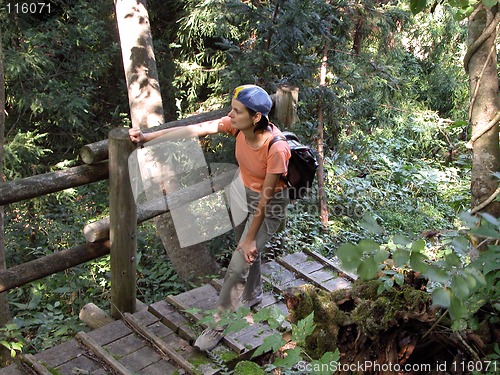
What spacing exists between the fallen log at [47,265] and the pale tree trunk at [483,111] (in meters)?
2.66

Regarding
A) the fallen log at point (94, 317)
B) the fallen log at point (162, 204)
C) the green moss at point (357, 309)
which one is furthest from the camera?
the fallen log at point (94, 317)

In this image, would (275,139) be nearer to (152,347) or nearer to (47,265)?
(152,347)

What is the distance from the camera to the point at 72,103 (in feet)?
27.6

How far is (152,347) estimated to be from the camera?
12.3ft

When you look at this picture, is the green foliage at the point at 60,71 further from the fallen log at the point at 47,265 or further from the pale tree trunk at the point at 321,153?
the fallen log at the point at 47,265

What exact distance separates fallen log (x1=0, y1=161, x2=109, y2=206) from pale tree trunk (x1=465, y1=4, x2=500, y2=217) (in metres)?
2.50

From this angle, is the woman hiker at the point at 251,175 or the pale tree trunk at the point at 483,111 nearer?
the pale tree trunk at the point at 483,111

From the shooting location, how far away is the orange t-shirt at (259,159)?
11.2 ft

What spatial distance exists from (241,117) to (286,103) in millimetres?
1445

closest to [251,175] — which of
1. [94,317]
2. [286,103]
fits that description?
[286,103]

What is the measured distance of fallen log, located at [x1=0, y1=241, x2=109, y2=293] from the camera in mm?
3641

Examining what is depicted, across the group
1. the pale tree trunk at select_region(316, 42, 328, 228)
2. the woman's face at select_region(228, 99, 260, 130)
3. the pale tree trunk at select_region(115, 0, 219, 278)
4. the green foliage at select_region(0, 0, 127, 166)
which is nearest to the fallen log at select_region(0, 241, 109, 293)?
the woman's face at select_region(228, 99, 260, 130)

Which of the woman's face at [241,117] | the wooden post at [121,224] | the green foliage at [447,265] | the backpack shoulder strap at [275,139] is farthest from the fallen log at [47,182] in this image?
the green foliage at [447,265]

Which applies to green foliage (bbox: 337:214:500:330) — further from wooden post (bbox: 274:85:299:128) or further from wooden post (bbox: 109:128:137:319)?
wooden post (bbox: 274:85:299:128)
